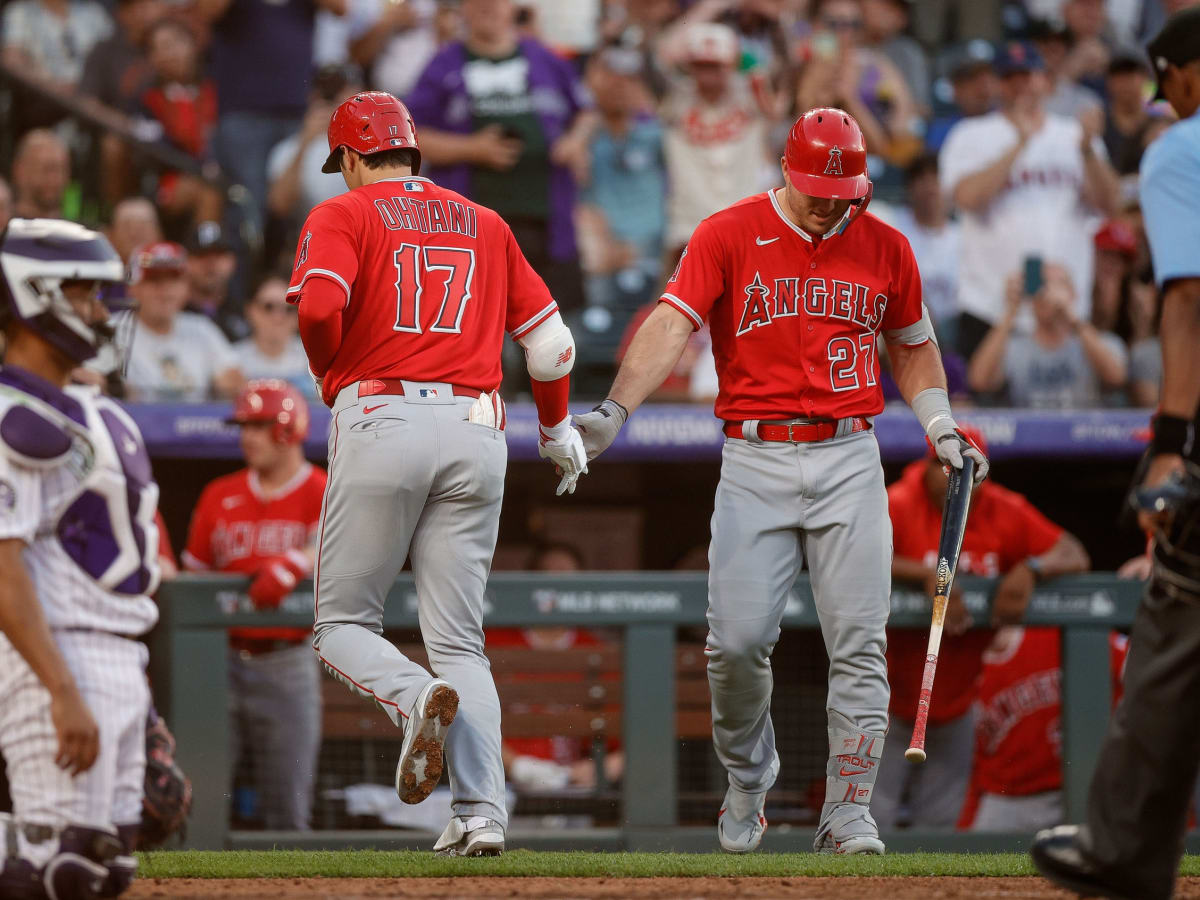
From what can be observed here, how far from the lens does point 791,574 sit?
4.88 m

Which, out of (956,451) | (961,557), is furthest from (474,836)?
(961,557)

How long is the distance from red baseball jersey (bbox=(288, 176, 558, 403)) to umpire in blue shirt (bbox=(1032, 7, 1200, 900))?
76.2 inches

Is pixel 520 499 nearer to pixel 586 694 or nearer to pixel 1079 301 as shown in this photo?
pixel 586 694

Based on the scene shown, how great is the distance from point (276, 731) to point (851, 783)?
106 inches

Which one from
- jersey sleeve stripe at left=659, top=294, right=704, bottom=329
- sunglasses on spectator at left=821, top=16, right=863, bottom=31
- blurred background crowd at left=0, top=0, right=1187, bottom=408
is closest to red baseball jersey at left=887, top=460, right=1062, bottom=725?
blurred background crowd at left=0, top=0, right=1187, bottom=408

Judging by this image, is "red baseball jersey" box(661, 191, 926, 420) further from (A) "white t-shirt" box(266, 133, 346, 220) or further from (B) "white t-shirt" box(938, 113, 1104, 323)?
(A) "white t-shirt" box(266, 133, 346, 220)

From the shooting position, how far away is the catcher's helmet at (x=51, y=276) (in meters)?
3.31

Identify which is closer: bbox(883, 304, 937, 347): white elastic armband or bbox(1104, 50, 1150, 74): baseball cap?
bbox(883, 304, 937, 347): white elastic armband

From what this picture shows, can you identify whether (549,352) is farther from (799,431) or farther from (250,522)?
(250,522)

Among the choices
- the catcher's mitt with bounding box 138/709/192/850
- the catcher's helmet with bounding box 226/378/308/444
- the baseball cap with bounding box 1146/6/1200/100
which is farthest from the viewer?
the catcher's helmet with bounding box 226/378/308/444

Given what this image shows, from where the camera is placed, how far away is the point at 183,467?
7.92m

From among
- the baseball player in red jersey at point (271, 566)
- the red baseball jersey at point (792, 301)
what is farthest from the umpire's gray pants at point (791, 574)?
the baseball player in red jersey at point (271, 566)

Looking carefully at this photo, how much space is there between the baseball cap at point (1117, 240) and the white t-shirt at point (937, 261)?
759 millimetres

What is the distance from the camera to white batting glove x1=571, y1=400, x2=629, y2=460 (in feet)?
15.6
